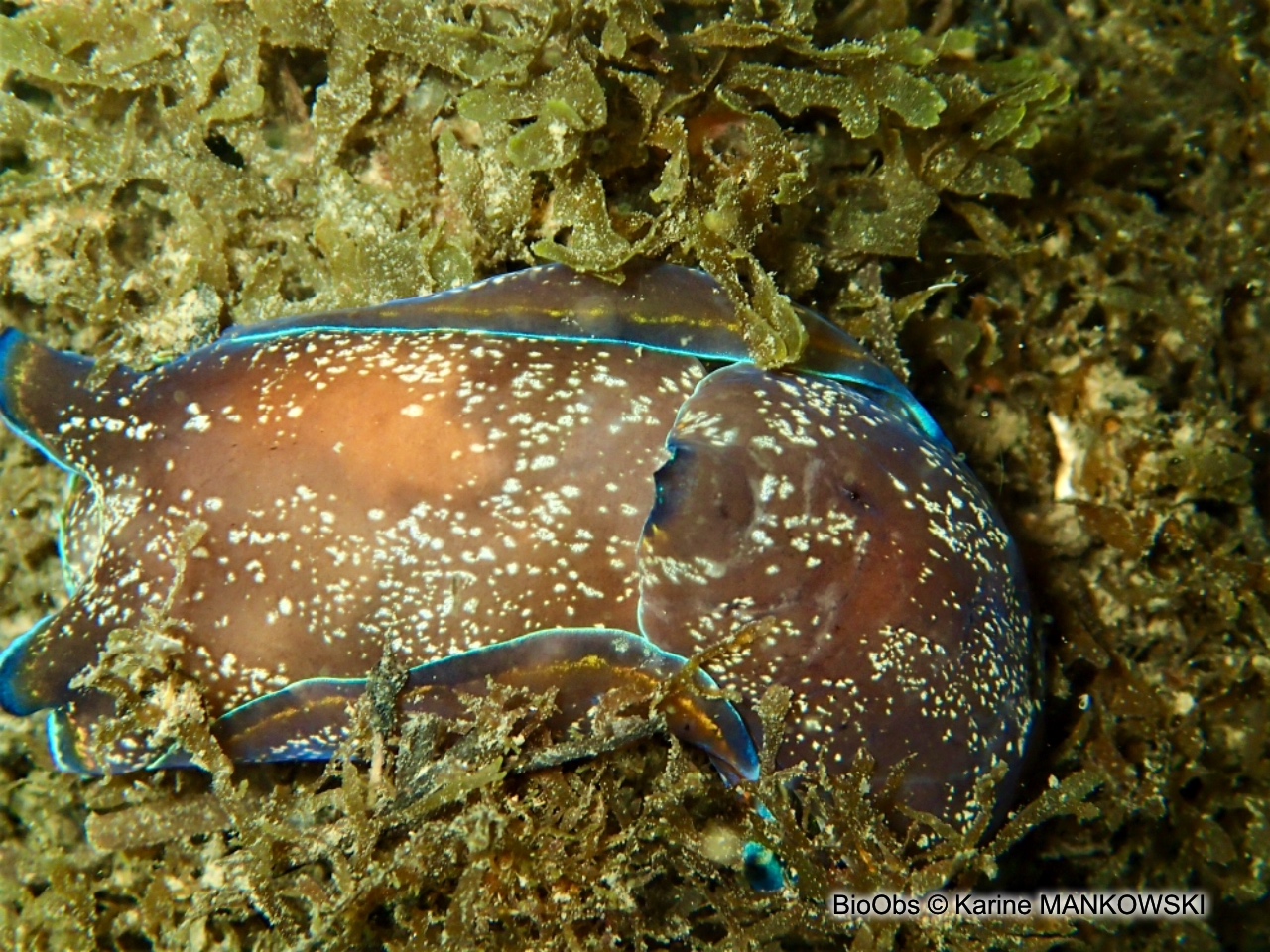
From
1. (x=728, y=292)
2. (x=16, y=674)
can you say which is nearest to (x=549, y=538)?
(x=728, y=292)

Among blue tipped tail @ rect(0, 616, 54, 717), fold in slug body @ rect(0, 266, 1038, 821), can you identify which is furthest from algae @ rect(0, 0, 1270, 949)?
blue tipped tail @ rect(0, 616, 54, 717)

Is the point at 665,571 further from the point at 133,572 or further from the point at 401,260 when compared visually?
the point at 133,572

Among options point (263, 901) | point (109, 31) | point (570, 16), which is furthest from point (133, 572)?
point (570, 16)

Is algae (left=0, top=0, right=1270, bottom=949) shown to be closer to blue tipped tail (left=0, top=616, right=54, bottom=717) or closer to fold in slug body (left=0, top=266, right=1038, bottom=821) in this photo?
fold in slug body (left=0, top=266, right=1038, bottom=821)

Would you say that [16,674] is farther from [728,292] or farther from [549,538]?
[728,292]

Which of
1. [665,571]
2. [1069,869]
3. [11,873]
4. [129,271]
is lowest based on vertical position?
[11,873]

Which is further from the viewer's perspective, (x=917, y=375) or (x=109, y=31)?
(x=917, y=375)

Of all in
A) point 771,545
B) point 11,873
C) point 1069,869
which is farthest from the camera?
point 1069,869

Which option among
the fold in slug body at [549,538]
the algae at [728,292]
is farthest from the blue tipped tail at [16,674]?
the algae at [728,292]
